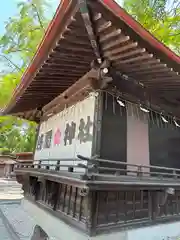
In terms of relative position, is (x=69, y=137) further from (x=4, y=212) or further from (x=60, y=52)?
(x=4, y=212)

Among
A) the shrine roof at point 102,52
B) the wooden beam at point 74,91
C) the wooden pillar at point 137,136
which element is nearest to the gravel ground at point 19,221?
the wooden pillar at point 137,136

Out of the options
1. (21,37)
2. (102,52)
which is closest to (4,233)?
(102,52)

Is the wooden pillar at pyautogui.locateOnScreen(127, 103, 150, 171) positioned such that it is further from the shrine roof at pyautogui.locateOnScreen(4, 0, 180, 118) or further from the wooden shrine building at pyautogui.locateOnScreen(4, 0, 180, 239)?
the shrine roof at pyautogui.locateOnScreen(4, 0, 180, 118)

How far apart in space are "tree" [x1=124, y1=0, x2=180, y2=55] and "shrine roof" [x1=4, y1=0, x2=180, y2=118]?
604 centimetres

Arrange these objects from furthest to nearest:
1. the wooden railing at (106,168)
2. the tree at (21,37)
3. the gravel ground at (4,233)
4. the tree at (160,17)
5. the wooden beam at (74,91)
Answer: the tree at (21,37) < the tree at (160,17) < the gravel ground at (4,233) < the wooden beam at (74,91) < the wooden railing at (106,168)

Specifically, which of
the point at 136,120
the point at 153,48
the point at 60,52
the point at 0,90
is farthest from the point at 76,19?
the point at 0,90

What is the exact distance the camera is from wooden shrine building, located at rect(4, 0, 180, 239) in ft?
8.54

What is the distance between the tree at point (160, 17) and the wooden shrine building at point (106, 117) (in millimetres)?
5875

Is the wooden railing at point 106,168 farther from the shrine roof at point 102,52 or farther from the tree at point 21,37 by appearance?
the tree at point 21,37

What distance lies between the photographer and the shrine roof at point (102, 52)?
2341 mm

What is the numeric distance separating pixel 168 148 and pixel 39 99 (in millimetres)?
4007

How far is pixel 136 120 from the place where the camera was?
422cm

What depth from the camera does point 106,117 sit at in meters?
3.74

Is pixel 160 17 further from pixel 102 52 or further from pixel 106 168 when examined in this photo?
pixel 106 168
